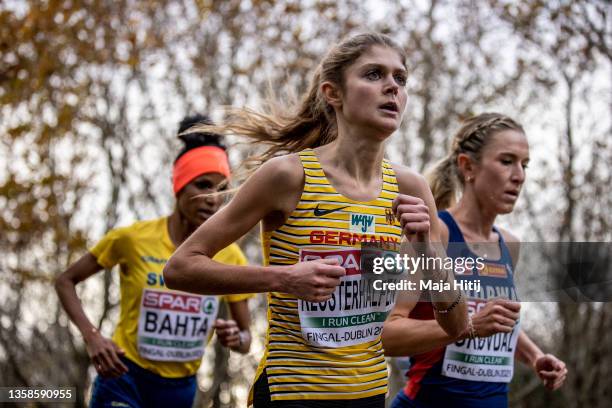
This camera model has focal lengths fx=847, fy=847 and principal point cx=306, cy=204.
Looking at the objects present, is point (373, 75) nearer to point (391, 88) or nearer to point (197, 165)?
point (391, 88)

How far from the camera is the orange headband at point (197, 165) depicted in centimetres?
460

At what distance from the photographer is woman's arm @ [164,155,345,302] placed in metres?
2.50

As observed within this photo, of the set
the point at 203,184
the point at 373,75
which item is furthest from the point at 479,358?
the point at 203,184

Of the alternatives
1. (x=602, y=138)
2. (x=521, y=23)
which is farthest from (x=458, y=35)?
(x=602, y=138)

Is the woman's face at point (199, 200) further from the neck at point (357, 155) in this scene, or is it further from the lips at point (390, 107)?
the lips at point (390, 107)

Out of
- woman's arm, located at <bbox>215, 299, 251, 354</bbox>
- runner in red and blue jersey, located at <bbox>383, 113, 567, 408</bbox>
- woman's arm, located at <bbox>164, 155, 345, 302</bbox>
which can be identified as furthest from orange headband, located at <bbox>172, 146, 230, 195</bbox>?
woman's arm, located at <bbox>164, 155, 345, 302</bbox>

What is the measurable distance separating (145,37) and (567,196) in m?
5.00

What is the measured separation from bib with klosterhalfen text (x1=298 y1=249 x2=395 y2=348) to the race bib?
34.1 inches

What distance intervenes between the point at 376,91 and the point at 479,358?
136 cm

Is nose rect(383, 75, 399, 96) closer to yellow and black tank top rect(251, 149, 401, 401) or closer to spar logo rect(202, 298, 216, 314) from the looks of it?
yellow and black tank top rect(251, 149, 401, 401)

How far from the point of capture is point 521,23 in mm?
9289

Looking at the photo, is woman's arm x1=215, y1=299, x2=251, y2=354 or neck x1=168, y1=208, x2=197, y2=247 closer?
woman's arm x1=215, y1=299, x2=251, y2=354

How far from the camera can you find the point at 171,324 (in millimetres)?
4348

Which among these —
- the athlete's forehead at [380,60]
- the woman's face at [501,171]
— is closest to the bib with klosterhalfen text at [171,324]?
the woman's face at [501,171]
